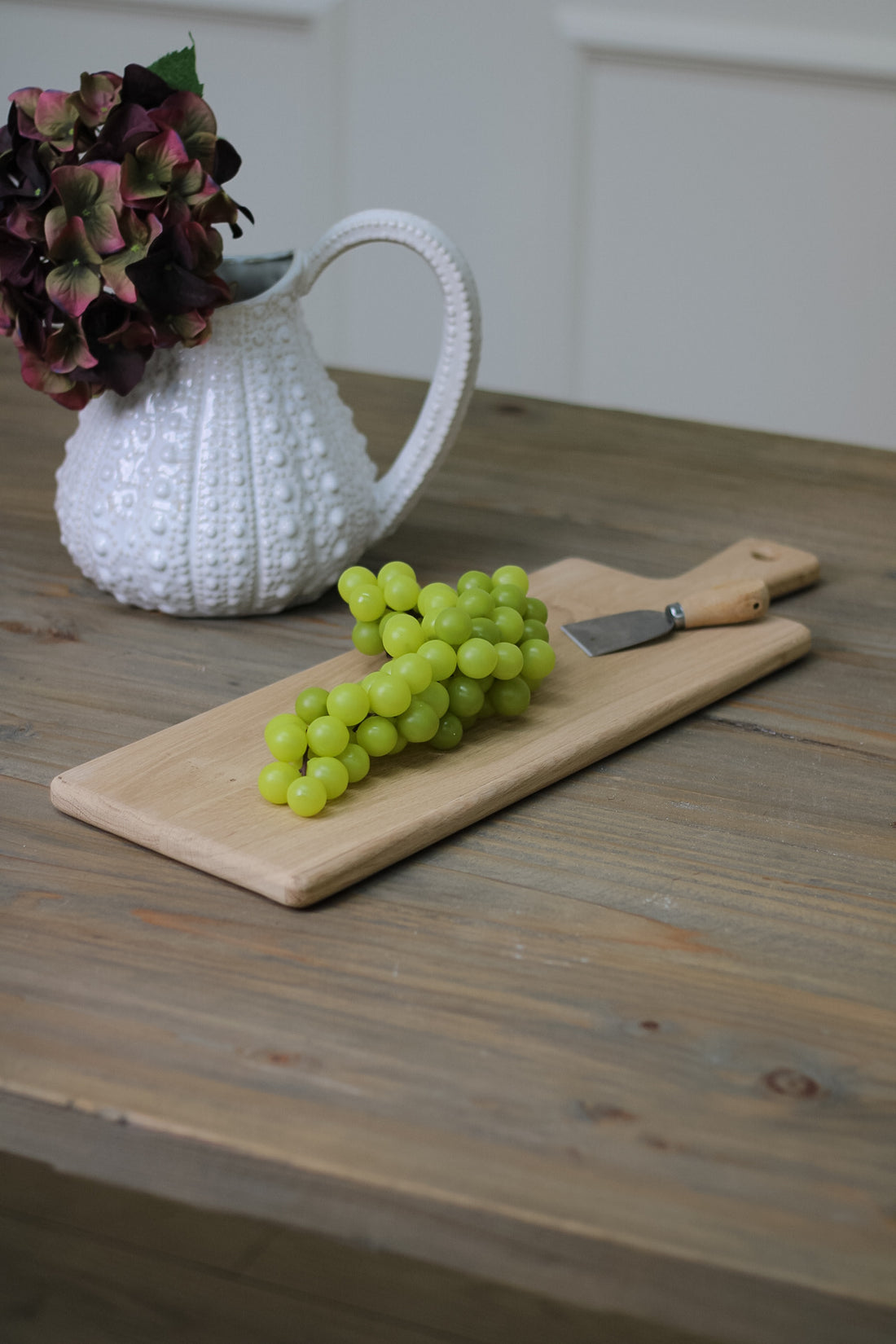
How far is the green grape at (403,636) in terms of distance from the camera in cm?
77

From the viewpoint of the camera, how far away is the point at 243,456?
2.97ft

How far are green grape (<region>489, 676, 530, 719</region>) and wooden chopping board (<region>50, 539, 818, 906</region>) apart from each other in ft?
0.04

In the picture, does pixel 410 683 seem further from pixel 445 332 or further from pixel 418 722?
pixel 445 332

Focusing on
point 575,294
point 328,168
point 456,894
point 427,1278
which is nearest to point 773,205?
point 575,294

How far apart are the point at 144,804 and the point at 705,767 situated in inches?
13.2

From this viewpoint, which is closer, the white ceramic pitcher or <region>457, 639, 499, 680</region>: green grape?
<region>457, 639, 499, 680</region>: green grape

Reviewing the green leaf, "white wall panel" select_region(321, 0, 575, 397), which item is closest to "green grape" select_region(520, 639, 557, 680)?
the green leaf

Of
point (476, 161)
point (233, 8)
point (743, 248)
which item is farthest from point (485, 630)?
point (233, 8)

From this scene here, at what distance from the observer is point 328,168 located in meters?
2.74

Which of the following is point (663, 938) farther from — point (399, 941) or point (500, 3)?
point (500, 3)

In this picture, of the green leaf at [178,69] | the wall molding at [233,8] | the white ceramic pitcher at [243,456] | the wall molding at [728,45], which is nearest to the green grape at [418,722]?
the white ceramic pitcher at [243,456]

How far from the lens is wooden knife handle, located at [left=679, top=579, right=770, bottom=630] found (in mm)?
928

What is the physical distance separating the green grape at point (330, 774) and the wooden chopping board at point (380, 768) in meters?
0.01

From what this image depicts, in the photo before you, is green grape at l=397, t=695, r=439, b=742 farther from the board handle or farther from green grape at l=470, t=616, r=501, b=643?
the board handle
